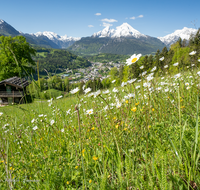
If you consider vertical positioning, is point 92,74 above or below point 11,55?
below

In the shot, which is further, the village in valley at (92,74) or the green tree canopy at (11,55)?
the green tree canopy at (11,55)

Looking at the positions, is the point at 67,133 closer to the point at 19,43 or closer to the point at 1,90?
the point at 1,90

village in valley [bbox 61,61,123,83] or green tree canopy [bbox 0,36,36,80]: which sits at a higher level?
green tree canopy [bbox 0,36,36,80]

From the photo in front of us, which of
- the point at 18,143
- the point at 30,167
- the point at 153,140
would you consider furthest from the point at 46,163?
the point at 153,140

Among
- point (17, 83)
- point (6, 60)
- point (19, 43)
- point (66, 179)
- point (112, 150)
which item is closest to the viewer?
point (66, 179)

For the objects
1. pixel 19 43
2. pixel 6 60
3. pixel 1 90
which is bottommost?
pixel 1 90

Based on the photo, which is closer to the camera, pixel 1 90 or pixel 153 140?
pixel 153 140

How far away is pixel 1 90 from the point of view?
24875 millimetres

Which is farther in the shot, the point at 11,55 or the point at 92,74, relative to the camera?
the point at 11,55

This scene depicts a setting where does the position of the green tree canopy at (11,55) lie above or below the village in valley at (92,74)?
above

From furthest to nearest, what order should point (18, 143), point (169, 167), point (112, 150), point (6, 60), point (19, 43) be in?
point (19, 43), point (6, 60), point (18, 143), point (112, 150), point (169, 167)

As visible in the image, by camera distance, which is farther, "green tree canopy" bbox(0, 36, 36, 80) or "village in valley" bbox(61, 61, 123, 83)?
"green tree canopy" bbox(0, 36, 36, 80)

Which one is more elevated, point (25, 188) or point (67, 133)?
point (67, 133)

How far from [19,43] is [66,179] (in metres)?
32.6
